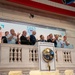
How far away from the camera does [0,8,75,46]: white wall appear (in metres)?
5.80

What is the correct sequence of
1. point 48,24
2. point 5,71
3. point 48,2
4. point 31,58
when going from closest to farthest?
1. point 5,71
2. point 31,58
3. point 48,2
4. point 48,24

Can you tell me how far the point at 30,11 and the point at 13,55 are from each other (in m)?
2.04

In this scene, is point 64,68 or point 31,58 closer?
point 31,58

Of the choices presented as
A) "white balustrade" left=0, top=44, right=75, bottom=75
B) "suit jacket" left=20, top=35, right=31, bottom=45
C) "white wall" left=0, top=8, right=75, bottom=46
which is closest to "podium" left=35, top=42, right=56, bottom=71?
"white balustrade" left=0, top=44, right=75, bottom=75

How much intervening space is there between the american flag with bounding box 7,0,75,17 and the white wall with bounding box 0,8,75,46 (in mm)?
445

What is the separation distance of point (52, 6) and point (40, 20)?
2.20 ft

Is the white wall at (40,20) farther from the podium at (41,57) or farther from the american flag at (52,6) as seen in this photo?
the podium at (41,57)

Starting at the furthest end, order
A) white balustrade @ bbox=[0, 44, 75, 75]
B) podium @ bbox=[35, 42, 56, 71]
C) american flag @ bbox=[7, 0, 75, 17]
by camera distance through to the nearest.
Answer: american flag @ bbox=[7, 0, 75, 17], podium @ bbox=[35, 42, 56, 71], white balustrade @ bbox=[0, 44, 75, 75]

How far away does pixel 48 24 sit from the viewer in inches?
266

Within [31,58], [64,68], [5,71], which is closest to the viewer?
[5,71]

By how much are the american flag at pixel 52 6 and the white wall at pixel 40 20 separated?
0.44 m

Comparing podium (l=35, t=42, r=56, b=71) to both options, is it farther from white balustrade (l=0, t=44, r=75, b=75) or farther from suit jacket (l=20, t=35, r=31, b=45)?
suit jacket (l=20, t=35, r=31, b=45)

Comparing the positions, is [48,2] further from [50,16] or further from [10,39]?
[10,39]

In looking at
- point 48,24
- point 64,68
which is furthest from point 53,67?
point 48,24
